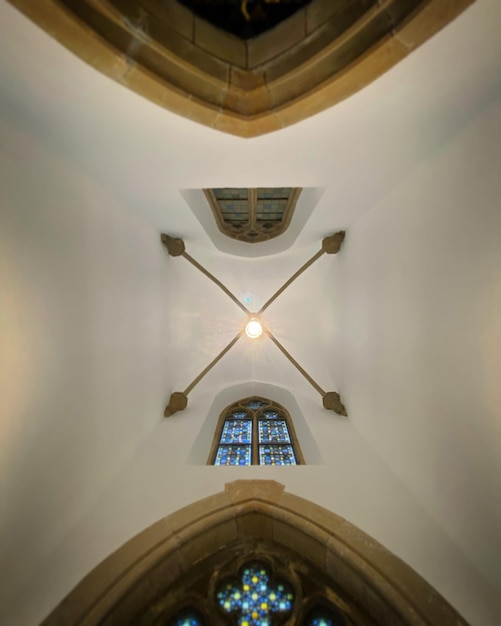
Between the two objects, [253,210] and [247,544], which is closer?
[247,544]

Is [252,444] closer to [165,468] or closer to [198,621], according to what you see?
[165,468]

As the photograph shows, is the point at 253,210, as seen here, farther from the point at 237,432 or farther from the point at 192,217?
the point at 237,432

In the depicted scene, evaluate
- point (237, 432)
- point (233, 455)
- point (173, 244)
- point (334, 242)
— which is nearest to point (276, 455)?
point (233, 455)

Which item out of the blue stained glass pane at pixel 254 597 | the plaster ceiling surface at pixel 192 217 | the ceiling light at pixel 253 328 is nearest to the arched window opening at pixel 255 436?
the plaster ceiling surface at pixel 192 217

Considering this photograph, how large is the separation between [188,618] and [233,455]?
7.29 ft

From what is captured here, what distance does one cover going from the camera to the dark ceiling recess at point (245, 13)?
125 inches

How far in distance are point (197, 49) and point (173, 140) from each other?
723mm

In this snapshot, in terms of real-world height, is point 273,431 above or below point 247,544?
above

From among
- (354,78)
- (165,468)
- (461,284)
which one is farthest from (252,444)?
(354,78)

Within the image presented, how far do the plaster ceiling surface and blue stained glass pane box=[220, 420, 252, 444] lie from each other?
1.00 m

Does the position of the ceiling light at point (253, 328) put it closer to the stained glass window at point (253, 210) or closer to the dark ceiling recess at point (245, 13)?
the stained glass window at point (253, 210)

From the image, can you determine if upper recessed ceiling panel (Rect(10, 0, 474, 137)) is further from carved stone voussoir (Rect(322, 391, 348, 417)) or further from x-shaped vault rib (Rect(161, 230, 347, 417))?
carved stone voussoir (Rect(322, 391, 348, 417))

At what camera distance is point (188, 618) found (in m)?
3.21

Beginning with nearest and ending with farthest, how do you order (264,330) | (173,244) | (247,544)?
1. (247,544)
2. (173,244)
3. (264,330)
